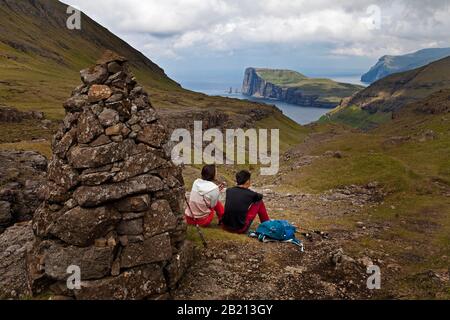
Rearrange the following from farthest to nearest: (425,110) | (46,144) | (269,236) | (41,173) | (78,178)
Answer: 1. (425,110)
2. (46,144)
3. (41,173)
4. (269,236)
5. (78,178)

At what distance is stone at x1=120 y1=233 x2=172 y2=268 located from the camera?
572 inches

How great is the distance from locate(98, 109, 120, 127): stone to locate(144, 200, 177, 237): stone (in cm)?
355

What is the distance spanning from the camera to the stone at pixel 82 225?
46.6ft

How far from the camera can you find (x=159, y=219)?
606 inches

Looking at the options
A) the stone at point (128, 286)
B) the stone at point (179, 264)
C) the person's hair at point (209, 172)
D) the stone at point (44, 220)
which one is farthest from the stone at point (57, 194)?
the person's hair at point (209, 172)

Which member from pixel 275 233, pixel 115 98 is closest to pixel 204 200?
pixel 275 233

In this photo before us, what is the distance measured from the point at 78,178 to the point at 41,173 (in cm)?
2851

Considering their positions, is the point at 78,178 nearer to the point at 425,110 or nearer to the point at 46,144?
the point at 46,144

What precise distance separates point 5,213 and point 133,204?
898 inches

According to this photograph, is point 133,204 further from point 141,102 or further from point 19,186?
point 19,186

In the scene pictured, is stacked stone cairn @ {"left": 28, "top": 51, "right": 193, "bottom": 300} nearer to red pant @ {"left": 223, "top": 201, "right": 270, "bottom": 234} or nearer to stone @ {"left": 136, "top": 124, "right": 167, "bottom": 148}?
stone @ {"left": 136, "top": 124, "right": 167, "bottom": 148}

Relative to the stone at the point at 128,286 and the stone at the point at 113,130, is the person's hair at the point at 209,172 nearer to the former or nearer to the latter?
the stone at the point at 113,130

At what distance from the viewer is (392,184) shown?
44.3 metres
